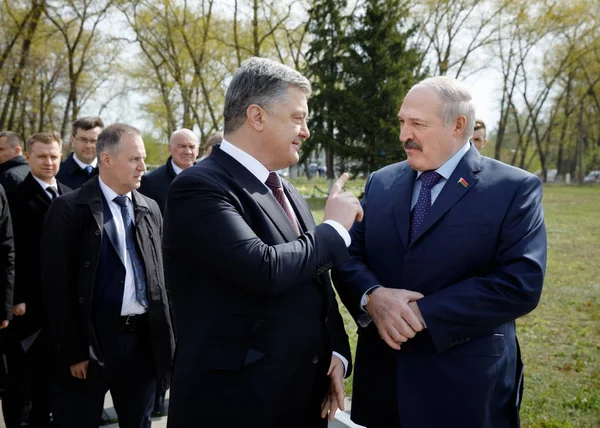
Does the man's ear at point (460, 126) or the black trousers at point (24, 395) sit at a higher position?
the man's ear at point (460, 126)

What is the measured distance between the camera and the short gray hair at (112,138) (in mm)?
3469

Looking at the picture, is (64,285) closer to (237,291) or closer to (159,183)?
(237,291)

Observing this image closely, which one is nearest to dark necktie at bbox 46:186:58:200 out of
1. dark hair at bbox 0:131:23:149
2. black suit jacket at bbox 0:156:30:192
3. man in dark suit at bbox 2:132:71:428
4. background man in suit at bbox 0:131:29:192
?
man in dark suit at bbox 2:132:71:428

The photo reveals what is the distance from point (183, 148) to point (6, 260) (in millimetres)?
2241

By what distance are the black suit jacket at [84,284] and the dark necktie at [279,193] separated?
138 centimetres

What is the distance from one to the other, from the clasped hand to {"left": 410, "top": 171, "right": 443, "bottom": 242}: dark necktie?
0.30m

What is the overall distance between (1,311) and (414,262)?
3444 mm

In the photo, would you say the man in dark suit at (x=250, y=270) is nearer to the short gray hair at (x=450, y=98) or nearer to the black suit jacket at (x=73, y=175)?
the short gray hair at (x=450, y=98)

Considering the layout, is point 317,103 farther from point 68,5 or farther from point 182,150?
point 182,150

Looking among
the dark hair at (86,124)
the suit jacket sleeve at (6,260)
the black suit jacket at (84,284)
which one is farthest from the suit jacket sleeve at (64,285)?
the dark hair at (86,124)

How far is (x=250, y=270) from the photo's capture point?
1.95m

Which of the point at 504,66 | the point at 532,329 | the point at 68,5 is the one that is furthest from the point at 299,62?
the point at 532,329

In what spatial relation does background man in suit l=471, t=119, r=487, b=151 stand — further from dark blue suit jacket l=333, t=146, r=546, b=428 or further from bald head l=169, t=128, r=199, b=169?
bald head l=169, t=128, r=199, b=169

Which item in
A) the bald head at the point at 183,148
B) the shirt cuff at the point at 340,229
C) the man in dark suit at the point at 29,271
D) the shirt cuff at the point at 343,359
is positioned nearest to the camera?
the shirt cuff at the point at 340,229
